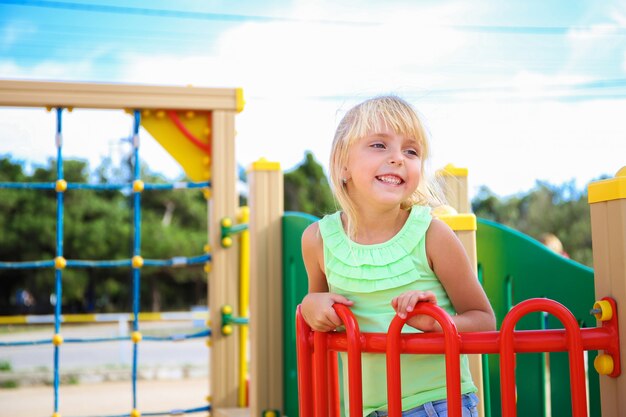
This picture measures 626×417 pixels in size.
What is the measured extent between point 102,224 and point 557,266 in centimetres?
2615

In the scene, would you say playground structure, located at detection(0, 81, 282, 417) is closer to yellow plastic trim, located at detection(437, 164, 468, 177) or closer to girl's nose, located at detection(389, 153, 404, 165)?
yellow plastic trim, located at detection(437, 164, 468, 177)

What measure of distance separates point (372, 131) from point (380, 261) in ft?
0.98

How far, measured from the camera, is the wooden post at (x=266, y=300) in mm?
3371

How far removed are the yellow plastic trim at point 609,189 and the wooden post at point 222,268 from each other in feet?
9.13

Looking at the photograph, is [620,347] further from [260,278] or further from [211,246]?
[211,246]

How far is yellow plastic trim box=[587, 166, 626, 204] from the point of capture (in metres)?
1.57

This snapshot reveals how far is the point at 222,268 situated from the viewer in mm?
4199

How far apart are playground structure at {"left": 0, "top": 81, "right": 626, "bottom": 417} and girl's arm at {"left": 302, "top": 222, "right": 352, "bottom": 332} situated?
23 centimetres

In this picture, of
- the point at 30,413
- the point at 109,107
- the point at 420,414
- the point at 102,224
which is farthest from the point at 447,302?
the point at 102,224

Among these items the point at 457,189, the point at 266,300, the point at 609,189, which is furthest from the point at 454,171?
the point at 266,300

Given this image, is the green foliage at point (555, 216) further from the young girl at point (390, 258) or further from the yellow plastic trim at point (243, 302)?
the young girl at point (390, 258)

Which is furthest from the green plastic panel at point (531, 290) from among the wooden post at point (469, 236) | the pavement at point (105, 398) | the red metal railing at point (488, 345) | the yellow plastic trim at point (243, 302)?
the pavement at point (105, 398)

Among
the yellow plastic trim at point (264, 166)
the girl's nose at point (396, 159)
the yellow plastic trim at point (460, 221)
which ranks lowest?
the yellow plastic trim at point (460, 221)

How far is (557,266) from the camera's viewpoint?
2.41 m
